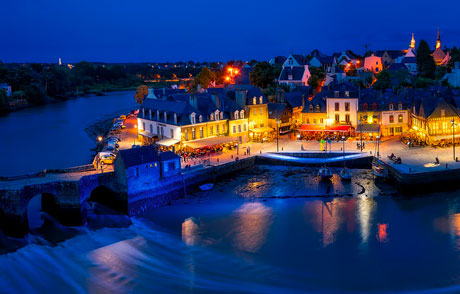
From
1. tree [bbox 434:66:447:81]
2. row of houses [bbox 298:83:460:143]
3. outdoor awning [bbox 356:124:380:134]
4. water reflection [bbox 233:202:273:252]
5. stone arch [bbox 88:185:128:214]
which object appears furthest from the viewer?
tree [bbox 434:66:447:81]

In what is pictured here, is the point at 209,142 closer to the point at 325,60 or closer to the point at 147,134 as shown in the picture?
the point at 147,134

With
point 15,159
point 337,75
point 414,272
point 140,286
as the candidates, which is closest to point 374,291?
point 414,272

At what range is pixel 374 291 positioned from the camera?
2128 centimetres

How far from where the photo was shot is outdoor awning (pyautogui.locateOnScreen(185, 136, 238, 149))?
1703 inches

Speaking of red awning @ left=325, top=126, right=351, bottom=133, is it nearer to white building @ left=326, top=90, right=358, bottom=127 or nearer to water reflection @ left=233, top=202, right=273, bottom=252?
white building @ left=326, top=90, right=358, bottom=127

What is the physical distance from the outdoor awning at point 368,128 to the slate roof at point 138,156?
2295 cm

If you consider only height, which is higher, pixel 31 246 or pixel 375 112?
pixel 375 112

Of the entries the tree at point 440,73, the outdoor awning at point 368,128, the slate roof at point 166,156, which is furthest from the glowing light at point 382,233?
the tree at point 440,73

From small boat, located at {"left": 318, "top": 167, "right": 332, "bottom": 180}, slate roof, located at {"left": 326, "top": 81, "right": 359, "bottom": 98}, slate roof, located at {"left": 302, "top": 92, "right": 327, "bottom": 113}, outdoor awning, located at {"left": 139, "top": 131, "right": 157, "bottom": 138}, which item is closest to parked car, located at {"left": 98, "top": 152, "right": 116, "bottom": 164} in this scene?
outdoor awning, located at {"left": 139, "top": 131, "right": 157, "bottom": 138}

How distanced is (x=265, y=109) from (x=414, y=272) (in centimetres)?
3073

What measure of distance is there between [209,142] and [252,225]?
16.5 metres

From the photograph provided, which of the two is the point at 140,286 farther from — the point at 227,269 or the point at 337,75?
the point at 337,75

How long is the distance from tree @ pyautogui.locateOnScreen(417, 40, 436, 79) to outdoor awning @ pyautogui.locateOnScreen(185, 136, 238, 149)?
4425cm

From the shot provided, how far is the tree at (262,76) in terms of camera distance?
69.8 metres
